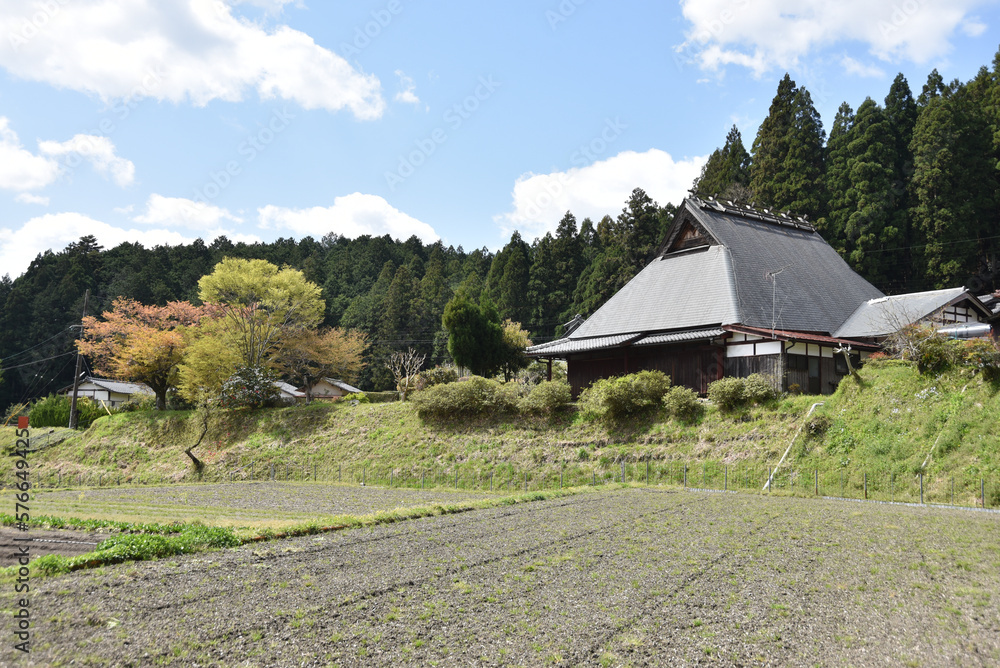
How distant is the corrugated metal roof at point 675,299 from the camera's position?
23.6 meters

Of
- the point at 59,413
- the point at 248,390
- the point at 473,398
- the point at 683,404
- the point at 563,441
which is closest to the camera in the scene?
the point at 683,404

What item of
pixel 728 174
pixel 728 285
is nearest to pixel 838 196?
pixel 728 174

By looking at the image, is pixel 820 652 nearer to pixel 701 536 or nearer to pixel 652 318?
pixel 701 536

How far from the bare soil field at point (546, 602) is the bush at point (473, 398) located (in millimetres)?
14226

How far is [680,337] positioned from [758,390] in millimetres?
3946

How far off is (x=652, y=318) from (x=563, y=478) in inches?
331

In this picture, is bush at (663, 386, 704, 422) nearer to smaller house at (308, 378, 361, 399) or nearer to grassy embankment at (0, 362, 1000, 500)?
grassy embankment at (0, 362, 1000, 500)

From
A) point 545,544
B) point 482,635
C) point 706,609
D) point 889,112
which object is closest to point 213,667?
point 482,635

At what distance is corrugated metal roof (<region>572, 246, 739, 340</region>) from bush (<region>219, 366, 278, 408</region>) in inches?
604

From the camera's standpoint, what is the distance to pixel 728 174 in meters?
45.8

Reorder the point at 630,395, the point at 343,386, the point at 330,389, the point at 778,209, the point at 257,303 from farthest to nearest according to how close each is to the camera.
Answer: the point at 330,389
the point at 343,386
the point at 778,209
the point at 257,303
the point at 630,395

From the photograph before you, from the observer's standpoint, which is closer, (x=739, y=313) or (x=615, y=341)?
(x=739, y=313)

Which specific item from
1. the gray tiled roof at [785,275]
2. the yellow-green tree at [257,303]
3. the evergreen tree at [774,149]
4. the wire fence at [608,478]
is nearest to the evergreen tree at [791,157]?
the evergreen tree at [774,149]

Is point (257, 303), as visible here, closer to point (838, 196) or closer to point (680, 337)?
point (680, 337)
